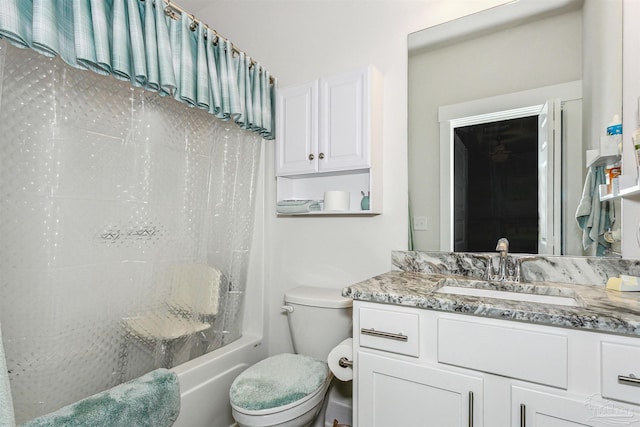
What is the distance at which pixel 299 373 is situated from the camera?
153 cm

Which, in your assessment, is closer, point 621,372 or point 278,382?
Answer: point 621,372

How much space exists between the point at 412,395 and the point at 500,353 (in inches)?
12.8

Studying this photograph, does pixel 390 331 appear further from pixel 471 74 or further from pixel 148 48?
pixel 148 48

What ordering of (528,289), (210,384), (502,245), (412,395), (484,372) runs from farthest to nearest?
(210,384)
(502,245)
(528,289)
(412,395)
(484,372)

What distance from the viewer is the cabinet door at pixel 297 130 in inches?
72.5

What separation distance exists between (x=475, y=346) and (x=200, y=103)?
1497 mm

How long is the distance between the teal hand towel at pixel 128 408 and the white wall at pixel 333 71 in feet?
3.39

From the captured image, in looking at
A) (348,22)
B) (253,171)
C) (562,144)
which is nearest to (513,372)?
(562,144)

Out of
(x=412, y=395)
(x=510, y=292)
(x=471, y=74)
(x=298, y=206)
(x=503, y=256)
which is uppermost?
(x=471, y=74)

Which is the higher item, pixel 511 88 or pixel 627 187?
pixel 511 88

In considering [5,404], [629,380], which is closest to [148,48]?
[5,404]

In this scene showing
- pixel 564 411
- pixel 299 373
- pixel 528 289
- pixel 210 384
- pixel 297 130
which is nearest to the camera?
pixel 564 411

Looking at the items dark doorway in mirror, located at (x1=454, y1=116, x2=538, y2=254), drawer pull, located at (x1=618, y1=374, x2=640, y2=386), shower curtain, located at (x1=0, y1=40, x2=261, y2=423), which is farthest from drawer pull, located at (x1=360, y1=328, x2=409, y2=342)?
shower curtain, located at (x1=0, y1=40, x2=261, y2=423)

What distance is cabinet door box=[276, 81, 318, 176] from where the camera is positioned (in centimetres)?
184
